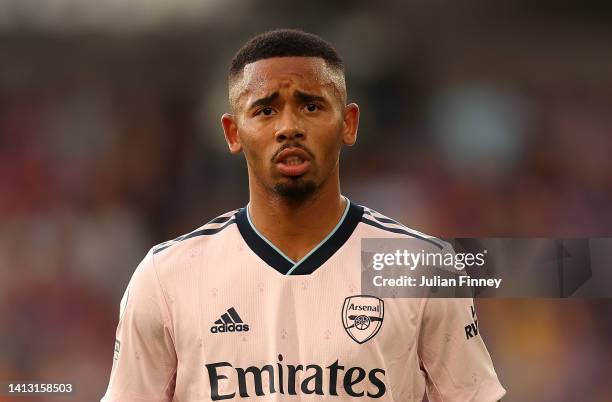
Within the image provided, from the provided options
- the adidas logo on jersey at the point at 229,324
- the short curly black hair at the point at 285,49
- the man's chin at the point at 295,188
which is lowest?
the adidas logo on jersey at the point at 229,324

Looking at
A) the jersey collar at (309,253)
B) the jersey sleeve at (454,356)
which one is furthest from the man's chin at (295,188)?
the jersey sleeve at (454,356)

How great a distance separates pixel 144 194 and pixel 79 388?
0.74 meters

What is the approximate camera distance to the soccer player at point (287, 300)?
5.35ft

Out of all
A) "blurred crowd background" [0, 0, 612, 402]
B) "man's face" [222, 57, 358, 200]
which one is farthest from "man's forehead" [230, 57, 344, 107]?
"blurred crowd background" [0, 0, 612, 402]

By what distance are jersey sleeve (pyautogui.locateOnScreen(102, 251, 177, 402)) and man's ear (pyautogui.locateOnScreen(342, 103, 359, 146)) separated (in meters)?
0.50

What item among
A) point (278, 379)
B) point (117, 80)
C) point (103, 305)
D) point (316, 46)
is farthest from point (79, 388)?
point (316, 46)

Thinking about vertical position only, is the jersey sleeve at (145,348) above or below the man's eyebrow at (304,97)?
below

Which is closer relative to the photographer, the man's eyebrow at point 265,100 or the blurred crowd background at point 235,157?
the man's eyebrow at point 265,100

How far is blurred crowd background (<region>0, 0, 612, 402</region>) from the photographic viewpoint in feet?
9.40

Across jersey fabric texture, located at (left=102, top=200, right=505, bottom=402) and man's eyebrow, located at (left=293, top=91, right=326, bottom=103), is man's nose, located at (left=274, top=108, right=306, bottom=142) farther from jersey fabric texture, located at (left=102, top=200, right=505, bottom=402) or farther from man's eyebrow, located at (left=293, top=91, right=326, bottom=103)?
jersey fabric texture, located at (left=102, top=200, right=505, bottom=402)

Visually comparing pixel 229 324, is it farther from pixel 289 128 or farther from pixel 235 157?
pixel 235 157

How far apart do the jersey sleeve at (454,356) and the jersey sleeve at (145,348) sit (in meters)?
0.54

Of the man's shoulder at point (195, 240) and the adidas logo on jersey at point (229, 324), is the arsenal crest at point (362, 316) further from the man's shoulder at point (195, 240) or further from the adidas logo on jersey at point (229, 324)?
the man's shoulder at point (195, 240)

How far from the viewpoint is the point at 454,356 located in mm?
1729
